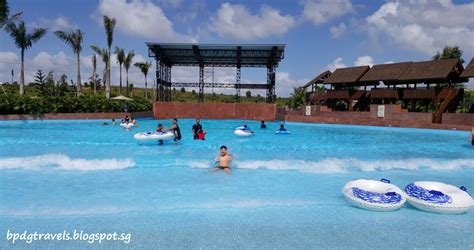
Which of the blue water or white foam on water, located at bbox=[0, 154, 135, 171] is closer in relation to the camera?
the blue water

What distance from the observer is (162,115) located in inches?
1287

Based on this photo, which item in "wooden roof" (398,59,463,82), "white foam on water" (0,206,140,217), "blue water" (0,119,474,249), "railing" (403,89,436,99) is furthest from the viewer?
"railing" (403,89,436,99)

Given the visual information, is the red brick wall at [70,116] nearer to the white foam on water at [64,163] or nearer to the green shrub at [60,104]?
the green shrub at [60,104]

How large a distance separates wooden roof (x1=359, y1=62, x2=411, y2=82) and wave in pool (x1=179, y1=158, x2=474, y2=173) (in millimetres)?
18040

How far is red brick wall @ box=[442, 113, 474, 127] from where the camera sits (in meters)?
22.6

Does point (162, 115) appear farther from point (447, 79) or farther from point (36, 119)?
point (447, 79)

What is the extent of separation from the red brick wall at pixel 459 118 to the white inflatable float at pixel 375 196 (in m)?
21.0

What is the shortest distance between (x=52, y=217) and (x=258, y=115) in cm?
2750

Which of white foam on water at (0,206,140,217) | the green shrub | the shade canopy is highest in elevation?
the shade canopy

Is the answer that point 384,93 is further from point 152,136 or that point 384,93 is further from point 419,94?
point 152,136

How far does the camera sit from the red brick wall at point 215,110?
1275 inches

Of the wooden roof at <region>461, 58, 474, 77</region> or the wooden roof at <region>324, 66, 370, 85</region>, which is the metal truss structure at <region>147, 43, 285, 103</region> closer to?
the wooden roof at <region>324, 66, 370, 85</region>

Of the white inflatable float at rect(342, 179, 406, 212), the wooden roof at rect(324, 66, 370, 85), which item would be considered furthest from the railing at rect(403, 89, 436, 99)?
the white inflatable float at rect(342, 179, 406, 212)

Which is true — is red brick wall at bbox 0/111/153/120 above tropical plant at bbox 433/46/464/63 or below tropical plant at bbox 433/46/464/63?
below
